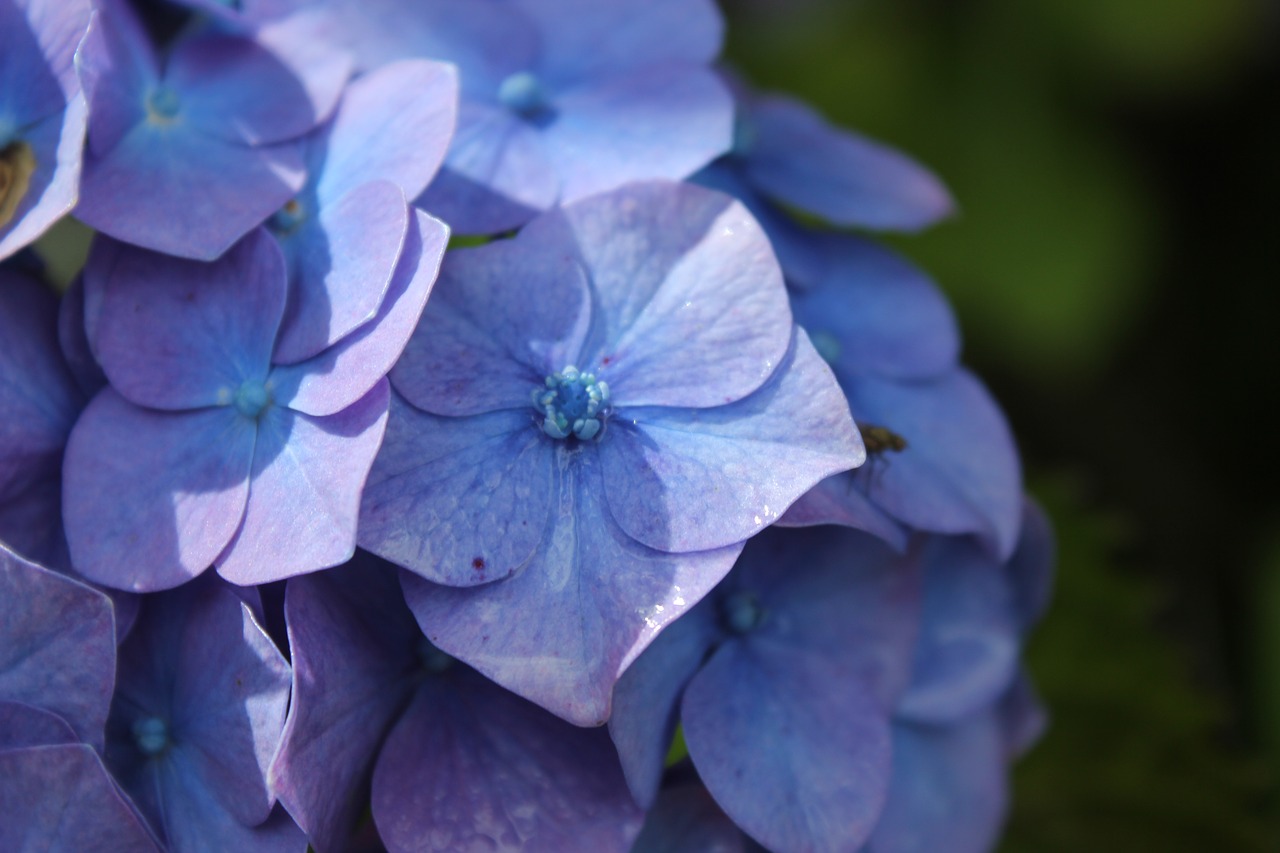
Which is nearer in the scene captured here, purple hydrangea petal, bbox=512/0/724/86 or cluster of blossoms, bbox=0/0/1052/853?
cluster of blossoms, bbox=0/0/1052/853

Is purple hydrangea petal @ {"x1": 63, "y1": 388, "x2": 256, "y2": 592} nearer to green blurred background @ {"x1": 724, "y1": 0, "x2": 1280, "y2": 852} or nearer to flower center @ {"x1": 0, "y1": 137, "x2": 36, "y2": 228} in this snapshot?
flower center @ {"x1": 0, "y1": 137, "x2": 36, "y2": 228}

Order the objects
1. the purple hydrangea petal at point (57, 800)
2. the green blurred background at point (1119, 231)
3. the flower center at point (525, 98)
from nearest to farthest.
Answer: the purple hydrangea petal at point (57, 800), the flower center at point (525, 98), the green blurred background at point (1119, 231)

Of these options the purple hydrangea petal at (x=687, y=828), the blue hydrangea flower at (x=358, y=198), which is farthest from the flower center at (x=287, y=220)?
the purple hydrangea petal at (x=687, y=828)

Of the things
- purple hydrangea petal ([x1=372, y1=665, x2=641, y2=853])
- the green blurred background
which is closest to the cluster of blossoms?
purple hydrangea petal ([x1=372, y1=665, x2=641, y2=853])

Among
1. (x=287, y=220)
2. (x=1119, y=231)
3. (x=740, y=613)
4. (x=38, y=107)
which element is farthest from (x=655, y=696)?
(x=1119, y=231)

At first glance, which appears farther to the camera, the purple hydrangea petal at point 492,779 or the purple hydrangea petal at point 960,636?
the purple hydrangea petal at point 960,636

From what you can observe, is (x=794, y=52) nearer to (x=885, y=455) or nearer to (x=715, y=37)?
(x=715, y=37)

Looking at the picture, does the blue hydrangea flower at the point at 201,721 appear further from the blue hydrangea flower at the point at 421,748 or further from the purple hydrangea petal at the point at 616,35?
the purple hydrangea petal at the point at 616,35

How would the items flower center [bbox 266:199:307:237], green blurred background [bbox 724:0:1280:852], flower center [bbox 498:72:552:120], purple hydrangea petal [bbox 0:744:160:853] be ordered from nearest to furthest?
purple hydrangea petal [bbox 0:744:160:853] → flower center [bbox 266:199:307:237] → flower center [bbox 498:72:552:120] → green blurred background [bbox 724:0:1280:852]
